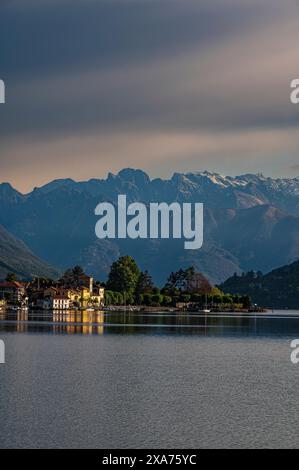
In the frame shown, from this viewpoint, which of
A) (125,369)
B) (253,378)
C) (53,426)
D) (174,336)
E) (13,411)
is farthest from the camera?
(174,336)

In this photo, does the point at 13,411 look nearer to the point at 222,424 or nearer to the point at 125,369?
the point at 222,424

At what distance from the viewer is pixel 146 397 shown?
213 feet

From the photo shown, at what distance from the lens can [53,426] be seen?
5309cm

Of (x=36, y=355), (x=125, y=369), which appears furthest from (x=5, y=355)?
(x=125, y=369)

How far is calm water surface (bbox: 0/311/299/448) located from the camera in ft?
167

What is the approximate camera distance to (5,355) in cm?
9431

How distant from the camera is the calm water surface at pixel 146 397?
51.0 meters

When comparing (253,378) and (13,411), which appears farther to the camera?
(253,378)

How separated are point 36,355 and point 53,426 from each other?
43.6 m

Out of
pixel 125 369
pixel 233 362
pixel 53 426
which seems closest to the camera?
pixel 53 426
